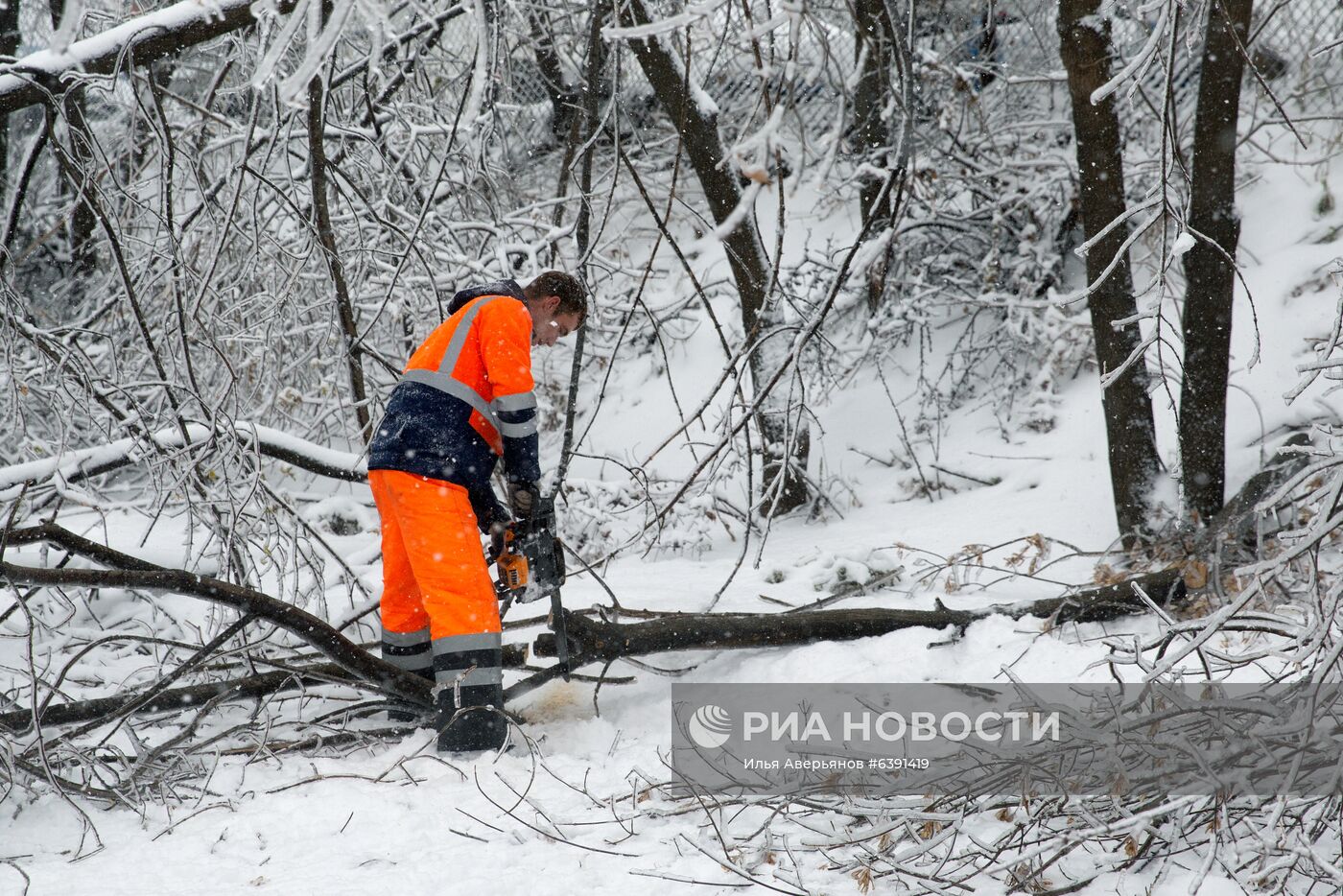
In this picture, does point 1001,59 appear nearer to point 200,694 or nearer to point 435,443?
point 435,443

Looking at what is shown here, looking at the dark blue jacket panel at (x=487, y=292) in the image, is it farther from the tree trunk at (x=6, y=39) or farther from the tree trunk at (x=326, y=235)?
the tree trunk at (x=6, y=39)

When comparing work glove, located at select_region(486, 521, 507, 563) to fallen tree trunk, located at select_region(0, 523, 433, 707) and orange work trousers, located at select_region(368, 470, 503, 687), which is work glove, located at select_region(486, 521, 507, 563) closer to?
orange work trousers, located at select_region(368, 470, 503, 687)

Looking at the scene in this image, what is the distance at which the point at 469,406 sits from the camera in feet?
11.1

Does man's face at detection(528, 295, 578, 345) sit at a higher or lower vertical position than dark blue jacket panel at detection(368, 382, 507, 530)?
higher

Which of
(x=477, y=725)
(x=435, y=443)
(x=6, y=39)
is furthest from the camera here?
(x=6, y=39)

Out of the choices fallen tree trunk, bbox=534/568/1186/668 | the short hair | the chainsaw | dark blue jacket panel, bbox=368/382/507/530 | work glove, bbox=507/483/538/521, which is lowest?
fallen tree trunk, bbox=534/568/1186/668

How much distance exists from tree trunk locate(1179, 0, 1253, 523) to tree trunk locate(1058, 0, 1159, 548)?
0.55ft

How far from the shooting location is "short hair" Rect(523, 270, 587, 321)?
3502mm

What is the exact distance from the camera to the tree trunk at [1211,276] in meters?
3.70

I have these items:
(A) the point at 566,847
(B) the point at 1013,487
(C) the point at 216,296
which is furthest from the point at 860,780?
(C) the point at 216,296

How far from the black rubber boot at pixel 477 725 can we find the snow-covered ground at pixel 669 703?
93 millimetres

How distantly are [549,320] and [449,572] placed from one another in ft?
3.31

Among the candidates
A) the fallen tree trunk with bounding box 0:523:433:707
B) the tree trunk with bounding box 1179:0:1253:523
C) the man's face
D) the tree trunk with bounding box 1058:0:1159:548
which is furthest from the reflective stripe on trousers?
the tree trunk with bounding box 1179:0:1253:523

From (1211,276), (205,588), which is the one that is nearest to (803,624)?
(205,588)
